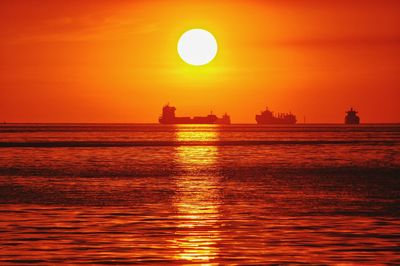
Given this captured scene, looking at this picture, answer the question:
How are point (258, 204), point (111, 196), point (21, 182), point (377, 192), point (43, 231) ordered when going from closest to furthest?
point (43, 231), point (258, 204), point (111, 196), point (377, 192), point (21, 182)

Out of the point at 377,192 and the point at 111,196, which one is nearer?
the point at 111,196

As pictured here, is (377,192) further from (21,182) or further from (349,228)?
(21,182)

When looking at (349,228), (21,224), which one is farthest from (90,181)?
(349,228)

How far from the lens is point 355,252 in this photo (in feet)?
78.7

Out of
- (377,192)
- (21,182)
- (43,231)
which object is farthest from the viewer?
(21,182)

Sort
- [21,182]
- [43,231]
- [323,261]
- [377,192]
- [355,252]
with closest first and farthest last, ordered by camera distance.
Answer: [323,261] < [355,252] < [43,231] < [377,192] < [21,182]

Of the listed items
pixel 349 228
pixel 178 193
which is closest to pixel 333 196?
pixel 178 193

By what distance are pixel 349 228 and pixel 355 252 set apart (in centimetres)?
533

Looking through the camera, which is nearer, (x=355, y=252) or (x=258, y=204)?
(x=355, y=252)

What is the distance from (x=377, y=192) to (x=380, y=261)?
2397cm

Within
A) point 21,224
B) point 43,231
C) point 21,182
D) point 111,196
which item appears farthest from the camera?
point 21,182

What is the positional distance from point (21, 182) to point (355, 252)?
3281 cm

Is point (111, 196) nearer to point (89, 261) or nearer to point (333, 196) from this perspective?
point (333, 196)

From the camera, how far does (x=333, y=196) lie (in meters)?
43.0
